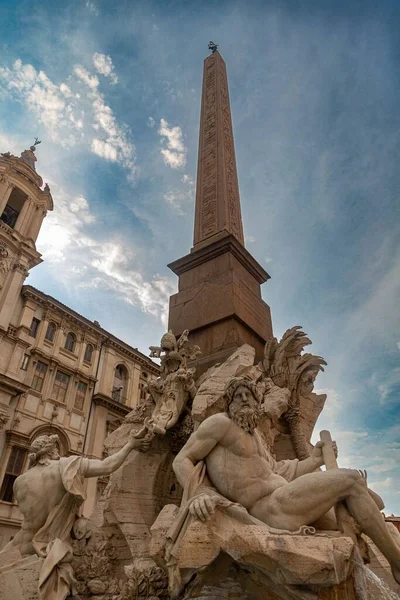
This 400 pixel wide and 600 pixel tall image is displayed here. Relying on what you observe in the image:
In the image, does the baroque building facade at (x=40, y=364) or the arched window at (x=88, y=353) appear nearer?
the baroque building facade at (x=40, y=364)

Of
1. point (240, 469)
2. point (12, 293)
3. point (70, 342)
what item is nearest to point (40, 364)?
point (70, 342)

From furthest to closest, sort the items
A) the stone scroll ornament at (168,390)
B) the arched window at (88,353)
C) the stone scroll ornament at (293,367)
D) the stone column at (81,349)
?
the arched window at (88,353) < the stone column at (81,349) < the stone scroll ornament at (293,367) < the stone scroll ornament at (168,390)

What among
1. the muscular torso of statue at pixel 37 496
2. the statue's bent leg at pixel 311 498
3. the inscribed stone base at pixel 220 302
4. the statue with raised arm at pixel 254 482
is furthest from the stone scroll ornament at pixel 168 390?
the statue's bent leg at pixel 311 498

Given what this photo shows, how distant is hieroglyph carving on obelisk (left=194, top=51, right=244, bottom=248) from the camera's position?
28.4 ft

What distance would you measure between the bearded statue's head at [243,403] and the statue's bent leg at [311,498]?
2.04ft

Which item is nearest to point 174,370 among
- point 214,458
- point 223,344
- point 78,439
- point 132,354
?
point 223,344

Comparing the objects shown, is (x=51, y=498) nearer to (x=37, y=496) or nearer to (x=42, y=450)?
(x=37, y=496)

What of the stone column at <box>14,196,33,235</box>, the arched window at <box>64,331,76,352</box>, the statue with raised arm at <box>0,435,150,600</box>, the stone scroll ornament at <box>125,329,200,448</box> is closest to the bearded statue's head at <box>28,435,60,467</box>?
the statue with raised arm at <box>0,435,150,600</box>

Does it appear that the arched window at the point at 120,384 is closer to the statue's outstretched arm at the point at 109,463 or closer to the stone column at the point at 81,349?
the stone column at the point at 81,349

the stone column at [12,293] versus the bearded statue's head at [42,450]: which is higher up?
the stone column at [12,293]

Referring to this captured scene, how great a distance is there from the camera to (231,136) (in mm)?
10969

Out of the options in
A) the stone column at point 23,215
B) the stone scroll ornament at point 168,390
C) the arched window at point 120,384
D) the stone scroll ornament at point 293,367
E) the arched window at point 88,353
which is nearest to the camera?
the stone scroll ornament at point 168,390

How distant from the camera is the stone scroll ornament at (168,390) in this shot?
15.4 ft

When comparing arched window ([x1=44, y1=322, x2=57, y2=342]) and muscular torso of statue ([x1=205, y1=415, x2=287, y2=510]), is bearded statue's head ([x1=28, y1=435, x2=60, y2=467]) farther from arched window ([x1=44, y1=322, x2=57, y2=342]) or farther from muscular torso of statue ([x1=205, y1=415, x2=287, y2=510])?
arched window ([x1=44, y1=322, x2=57, y2=342])
